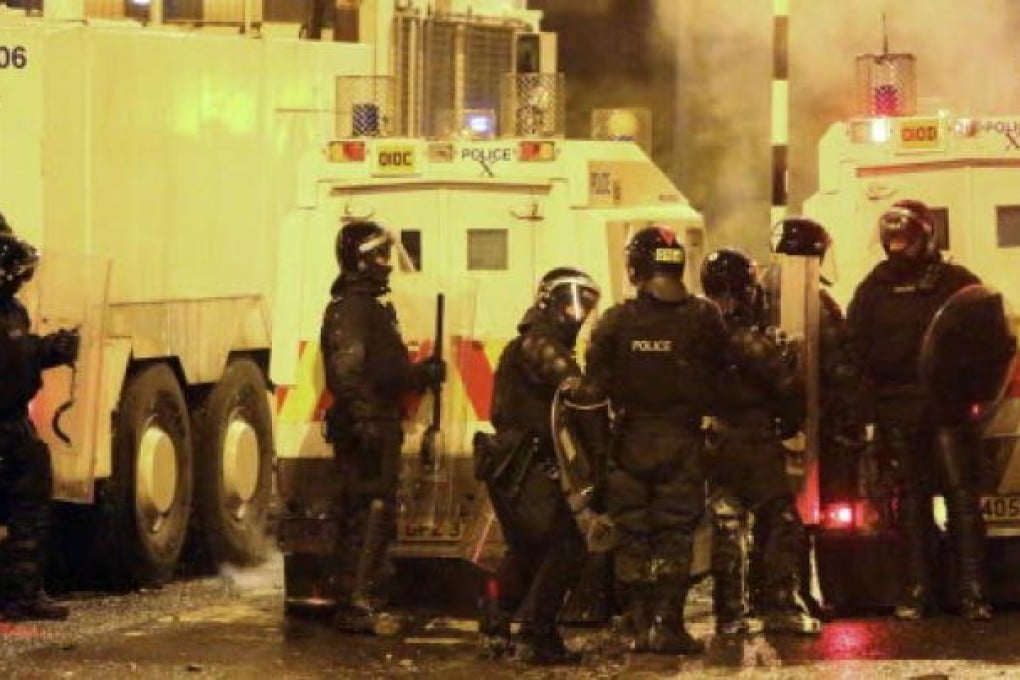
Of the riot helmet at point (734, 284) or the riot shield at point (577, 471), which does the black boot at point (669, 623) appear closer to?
the riot shield at point (577, 471)

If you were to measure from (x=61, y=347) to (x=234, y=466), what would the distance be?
8.95 ft

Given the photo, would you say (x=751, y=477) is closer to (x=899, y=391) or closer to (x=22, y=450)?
(x=899, y=391)

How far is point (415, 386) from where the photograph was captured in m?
11.1

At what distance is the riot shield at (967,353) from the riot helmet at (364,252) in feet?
7.94

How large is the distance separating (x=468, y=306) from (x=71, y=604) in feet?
8.75

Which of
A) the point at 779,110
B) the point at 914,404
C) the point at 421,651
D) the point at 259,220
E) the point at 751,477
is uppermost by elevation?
the point at 779,110

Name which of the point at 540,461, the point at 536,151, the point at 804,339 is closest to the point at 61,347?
the point at 536,151

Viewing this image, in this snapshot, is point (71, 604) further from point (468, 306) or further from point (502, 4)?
point (502, 4)

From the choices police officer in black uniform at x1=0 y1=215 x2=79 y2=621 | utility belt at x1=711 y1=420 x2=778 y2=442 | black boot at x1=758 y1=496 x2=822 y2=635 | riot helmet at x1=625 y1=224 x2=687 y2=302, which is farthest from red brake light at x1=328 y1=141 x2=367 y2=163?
black boot at x1=758 y1=496 x2=822 y2=635

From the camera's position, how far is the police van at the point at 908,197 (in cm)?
1130

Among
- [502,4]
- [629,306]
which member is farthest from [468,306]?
[502,4]

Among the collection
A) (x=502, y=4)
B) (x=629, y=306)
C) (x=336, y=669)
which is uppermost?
(x=502, y=4)

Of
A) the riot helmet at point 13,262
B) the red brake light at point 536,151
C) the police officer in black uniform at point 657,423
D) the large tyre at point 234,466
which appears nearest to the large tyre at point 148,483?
the large tyre at point 234,466

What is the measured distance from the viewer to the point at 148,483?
12977 mm
